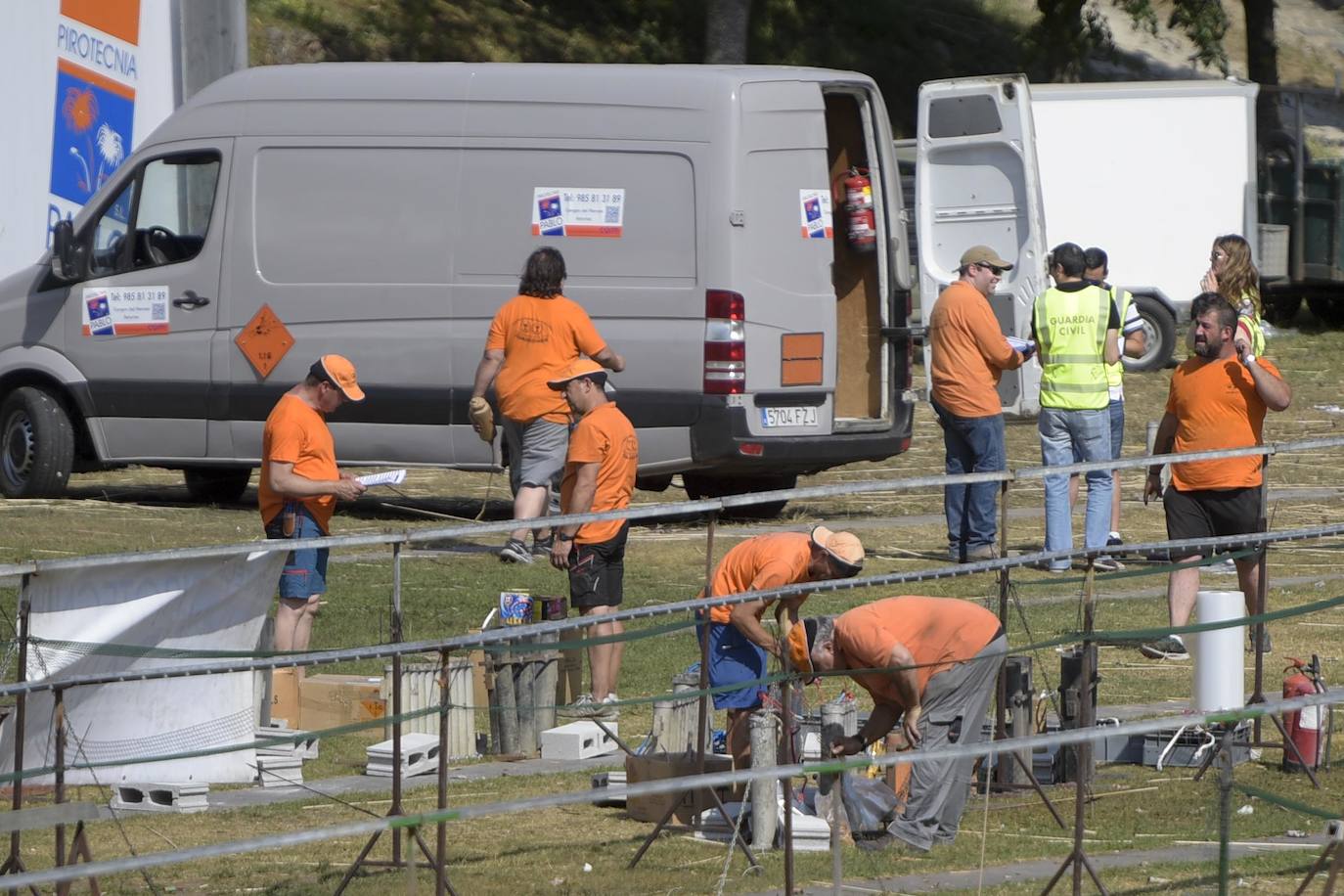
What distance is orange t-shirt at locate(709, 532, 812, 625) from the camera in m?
7.86

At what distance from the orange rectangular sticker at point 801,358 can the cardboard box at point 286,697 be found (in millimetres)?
4936

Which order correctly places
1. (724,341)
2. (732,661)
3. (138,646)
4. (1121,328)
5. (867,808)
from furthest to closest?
(724,341) → (1121,328) → (732,661) → (867,808) → (138,646)

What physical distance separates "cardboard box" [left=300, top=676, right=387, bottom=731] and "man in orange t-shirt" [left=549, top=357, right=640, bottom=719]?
0.94 metres

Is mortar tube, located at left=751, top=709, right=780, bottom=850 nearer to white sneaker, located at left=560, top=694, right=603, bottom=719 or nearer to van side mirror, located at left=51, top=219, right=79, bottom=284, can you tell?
white sneaker, located at left=560, top=694, right=603, bottom=719

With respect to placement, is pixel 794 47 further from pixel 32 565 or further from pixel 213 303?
pixel 32 565

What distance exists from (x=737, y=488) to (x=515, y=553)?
93.1 inches

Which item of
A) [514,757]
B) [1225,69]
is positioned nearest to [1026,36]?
[1225,69]

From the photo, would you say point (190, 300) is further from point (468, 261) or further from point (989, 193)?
point (989, 193)

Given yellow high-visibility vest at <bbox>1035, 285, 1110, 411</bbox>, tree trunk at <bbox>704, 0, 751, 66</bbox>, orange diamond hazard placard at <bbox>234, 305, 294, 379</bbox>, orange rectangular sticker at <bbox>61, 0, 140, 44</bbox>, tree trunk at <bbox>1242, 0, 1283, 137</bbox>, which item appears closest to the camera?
yellow high-visibility vest at <bbox>1035, 285, 1110, 411</bbox>

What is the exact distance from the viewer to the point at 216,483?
1540cm

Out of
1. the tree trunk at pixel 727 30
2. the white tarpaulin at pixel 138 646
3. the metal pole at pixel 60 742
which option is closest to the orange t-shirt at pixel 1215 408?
the white tarpaulin at pixel 138 646

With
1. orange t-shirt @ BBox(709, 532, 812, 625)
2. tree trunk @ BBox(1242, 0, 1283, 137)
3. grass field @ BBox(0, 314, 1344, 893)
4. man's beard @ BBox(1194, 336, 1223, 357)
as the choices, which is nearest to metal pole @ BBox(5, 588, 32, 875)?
grass field @ BBox(0, 314, 1344, 893)

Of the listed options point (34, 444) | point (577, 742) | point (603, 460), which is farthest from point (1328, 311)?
point (577, 742)

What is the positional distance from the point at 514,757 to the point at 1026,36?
106 ft
